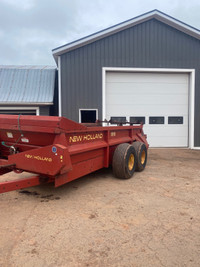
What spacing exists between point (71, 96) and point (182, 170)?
259 inches

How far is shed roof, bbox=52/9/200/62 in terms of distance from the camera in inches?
399

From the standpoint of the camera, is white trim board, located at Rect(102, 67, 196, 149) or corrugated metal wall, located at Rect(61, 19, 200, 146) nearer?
corrugated metal wall, located at Rect(61, 19, 200, 146)

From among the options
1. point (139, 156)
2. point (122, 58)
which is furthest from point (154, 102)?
point (139, 156)

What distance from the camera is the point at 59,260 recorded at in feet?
7.06

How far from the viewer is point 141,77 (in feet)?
36.4

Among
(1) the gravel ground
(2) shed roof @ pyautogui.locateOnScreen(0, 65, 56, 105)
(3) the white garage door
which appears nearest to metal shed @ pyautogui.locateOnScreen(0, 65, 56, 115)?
(2) shed roof @ pyautogui.locateOnScreen(0, 65, 56, 105)

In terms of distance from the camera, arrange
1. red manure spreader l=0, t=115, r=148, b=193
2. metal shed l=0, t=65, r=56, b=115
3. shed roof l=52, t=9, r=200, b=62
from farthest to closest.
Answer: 1. metal shed l=0, t=65, r=56, b=115
2. shed roof l=52, t=9, r=200, b=62
3. red manure spreader l=0, t=115, r=148, b=193

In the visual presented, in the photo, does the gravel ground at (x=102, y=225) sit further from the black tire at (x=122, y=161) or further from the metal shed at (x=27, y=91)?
the metal shed at (x=27, y=91)

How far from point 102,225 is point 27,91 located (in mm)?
9907

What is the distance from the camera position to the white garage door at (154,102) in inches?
433

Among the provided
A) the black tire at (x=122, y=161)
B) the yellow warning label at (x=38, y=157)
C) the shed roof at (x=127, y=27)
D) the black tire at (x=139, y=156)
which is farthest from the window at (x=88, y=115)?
the yellow warning label at (x=38, y=157)

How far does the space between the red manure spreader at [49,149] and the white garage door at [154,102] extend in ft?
21.2

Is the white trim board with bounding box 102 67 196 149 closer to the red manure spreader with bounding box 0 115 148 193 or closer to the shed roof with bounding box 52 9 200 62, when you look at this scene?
the shed roof with bounding box 52 9 200 62

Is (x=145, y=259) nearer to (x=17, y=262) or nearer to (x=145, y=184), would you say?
(x=17, y=262)
